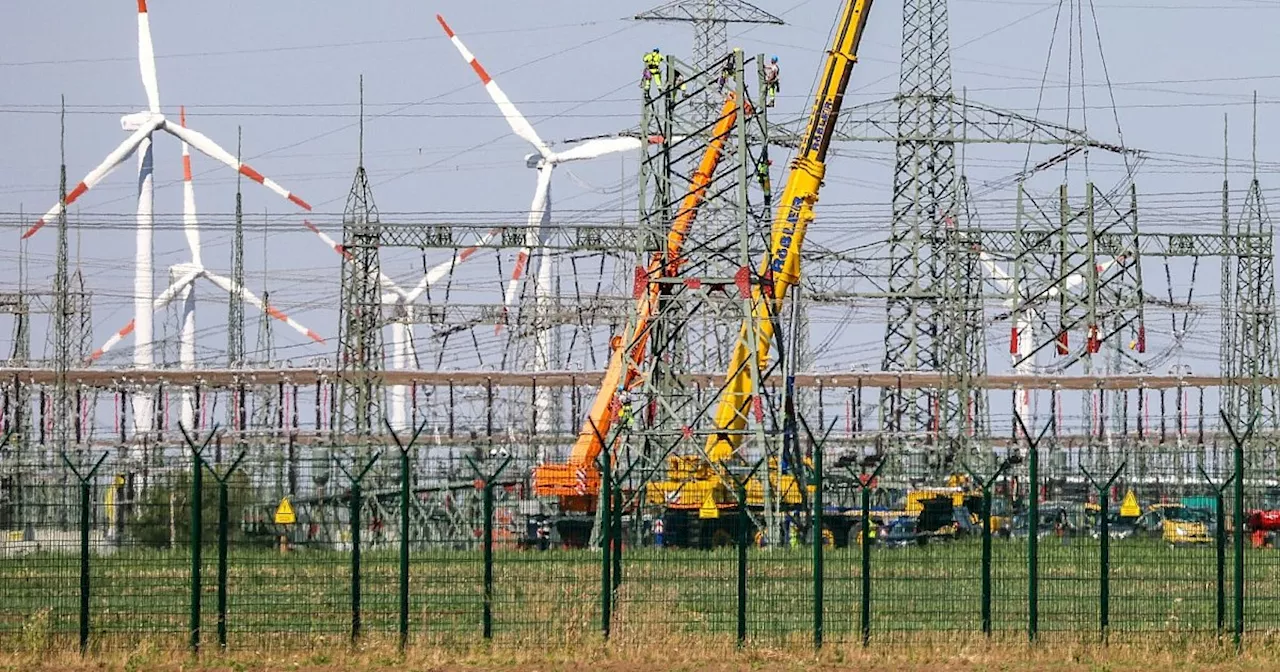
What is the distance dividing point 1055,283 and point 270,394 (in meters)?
33.2

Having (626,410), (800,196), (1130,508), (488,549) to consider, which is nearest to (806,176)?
(800,196)

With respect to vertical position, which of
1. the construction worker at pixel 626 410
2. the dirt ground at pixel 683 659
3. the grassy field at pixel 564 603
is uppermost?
the construction worker at pixel 626 410

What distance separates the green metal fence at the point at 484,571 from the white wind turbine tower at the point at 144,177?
58.4 meters

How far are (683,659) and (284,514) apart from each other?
473 centimetres

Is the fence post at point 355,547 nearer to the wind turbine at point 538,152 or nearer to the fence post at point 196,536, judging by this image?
the fence post at point 196,536

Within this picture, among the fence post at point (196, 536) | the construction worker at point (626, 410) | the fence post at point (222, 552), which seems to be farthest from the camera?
the construction worker at point (626, 410)

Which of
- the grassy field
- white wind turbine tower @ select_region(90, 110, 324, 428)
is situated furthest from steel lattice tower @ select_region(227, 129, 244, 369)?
the grassy field

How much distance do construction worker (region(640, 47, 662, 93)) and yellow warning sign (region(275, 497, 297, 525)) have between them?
19.8 m

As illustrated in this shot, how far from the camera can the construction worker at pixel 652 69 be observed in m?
41.1

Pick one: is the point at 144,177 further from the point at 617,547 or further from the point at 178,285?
the point at 617,547

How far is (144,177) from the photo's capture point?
86312mm

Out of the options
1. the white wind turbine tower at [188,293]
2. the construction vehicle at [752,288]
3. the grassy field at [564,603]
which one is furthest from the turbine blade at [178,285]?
the grassy field at [564,603]

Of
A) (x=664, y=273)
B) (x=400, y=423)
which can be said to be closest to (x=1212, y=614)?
(x=664, y=273)

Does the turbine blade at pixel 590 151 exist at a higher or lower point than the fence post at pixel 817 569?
higher
